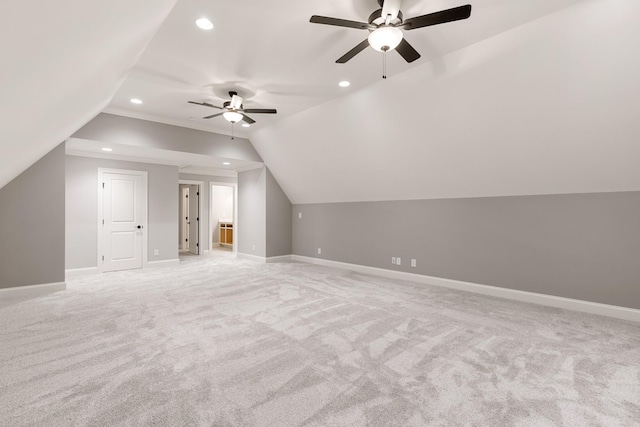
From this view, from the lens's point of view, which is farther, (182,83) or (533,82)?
(182,83)

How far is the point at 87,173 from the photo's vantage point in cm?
597

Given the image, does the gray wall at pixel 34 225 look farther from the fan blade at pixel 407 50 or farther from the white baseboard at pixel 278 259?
the fan blade at pixel 407 50

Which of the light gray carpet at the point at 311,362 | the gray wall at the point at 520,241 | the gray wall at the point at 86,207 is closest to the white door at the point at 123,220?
the gray wall at the point at 86,207

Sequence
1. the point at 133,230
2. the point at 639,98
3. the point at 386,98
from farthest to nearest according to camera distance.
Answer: the point at 133,230
the point at 386,98
the point at 639,98

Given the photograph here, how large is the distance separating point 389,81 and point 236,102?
2124 mm

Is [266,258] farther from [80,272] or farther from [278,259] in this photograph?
[80,272]

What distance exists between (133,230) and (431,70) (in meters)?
6.38

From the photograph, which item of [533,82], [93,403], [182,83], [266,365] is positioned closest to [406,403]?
[266,365]

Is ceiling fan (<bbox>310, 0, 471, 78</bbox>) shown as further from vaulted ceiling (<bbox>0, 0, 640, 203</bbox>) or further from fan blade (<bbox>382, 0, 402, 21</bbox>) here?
vaulted ceiling (<bbox>0, 0, 640, 203</bbox>)

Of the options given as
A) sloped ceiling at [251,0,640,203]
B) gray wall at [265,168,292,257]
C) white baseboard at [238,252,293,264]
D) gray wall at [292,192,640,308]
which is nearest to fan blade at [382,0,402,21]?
sloped ceiling at [251,0,640,203]

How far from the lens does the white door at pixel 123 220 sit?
6.19 metres

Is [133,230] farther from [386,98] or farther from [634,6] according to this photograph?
[634,6]

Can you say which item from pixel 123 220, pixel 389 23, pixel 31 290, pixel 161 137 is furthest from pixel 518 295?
pixel 123 220

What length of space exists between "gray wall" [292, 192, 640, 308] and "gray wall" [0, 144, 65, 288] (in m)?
5.05
